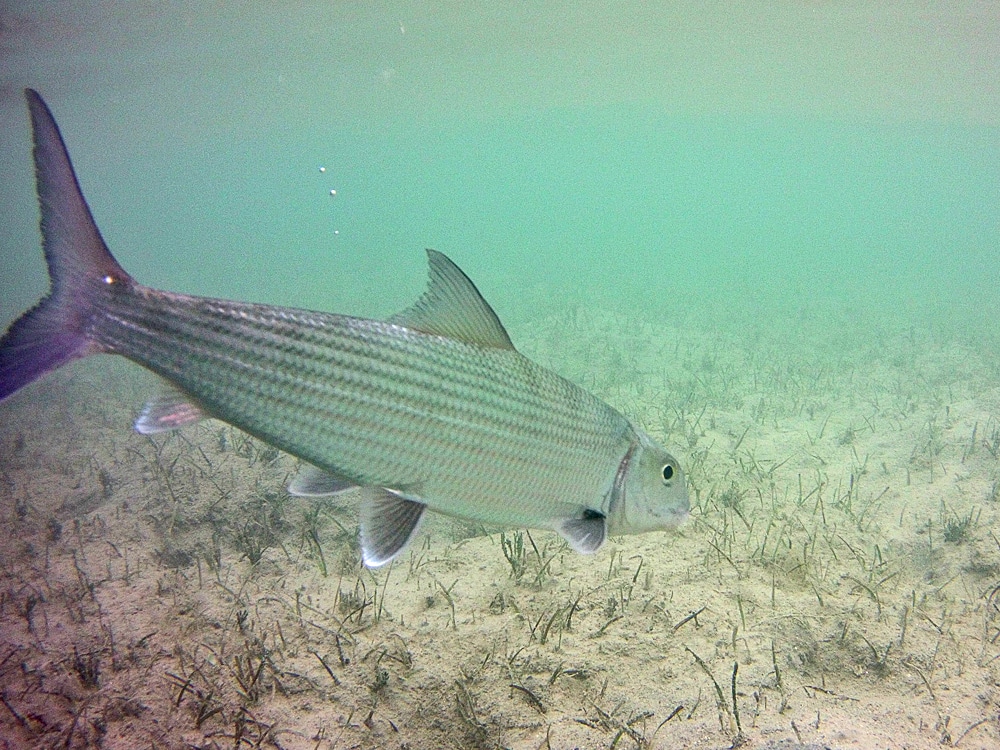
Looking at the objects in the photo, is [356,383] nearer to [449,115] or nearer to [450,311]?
[450,311]

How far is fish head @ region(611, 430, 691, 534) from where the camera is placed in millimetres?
2664

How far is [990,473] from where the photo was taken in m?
5.41

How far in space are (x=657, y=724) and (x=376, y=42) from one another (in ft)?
114

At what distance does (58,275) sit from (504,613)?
2.94 m

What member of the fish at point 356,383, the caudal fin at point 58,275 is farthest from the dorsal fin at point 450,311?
the caudal fin at point 58,275

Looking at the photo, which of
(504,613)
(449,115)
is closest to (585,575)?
(504,613)

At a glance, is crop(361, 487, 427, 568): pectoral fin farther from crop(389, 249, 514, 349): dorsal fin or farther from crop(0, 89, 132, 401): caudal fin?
crop(0, 89, 132, 401): caudal fin

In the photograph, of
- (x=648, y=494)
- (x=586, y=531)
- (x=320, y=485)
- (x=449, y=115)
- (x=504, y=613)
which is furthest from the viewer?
(x=449, y=115)

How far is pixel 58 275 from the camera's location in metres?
2.07

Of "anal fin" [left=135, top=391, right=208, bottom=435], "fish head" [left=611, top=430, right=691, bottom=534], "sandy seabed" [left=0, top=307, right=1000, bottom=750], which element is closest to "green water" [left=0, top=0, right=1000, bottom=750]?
"sandy seabed" [left=0, top=307, right=1000, bottom=750]

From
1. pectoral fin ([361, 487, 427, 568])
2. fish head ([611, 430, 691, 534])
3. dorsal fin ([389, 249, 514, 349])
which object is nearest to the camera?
pectoral fin ([361, 487, 427, 568])

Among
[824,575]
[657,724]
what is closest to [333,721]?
[657,724]

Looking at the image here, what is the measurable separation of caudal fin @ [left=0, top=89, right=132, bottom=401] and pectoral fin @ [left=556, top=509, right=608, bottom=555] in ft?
6.95

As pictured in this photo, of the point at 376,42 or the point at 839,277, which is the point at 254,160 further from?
the point at 839,277
